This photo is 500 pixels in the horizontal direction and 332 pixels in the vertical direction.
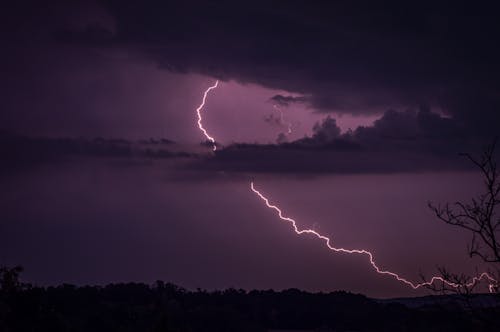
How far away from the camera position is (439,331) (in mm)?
51375

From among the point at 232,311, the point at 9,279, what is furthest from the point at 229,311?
the point at 9,279

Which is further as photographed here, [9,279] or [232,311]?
[232,311]

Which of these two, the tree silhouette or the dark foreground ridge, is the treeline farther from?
the tree silhouette

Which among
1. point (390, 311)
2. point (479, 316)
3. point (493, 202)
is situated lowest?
point (479, 316)

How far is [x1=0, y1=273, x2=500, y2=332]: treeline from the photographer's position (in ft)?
234

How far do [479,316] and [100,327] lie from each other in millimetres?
61242

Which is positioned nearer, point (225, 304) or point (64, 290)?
point (64, 290)

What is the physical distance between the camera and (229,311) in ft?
340

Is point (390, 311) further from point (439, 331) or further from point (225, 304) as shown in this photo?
point (439, 331)

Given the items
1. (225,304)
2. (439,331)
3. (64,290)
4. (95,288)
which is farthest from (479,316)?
(225,304)

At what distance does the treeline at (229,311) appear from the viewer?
71.4m

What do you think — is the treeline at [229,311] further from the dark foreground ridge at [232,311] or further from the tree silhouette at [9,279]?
the tree silhouette at [9,279]

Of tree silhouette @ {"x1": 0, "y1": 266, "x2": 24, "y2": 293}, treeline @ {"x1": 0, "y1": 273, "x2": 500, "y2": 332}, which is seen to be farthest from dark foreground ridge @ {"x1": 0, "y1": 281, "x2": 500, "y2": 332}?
tree silhouette @ {"x1": 0, "y1": 266, "x2": 24, "y2": 293}

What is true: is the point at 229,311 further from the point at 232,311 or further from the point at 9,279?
the point at 9,279
